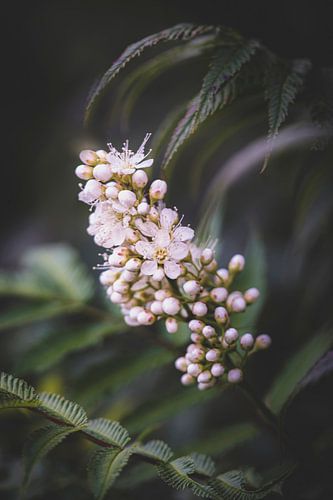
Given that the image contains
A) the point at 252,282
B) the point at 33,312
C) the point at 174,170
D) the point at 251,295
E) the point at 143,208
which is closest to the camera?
the point at 143,208

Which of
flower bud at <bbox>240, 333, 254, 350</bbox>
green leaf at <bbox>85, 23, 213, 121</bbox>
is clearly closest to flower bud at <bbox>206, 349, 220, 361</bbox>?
flower bud at <bbox>240, 333, 254, 350</bbox>

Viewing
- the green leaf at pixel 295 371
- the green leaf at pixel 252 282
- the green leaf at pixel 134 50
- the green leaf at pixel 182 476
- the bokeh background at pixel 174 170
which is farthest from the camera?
the bokeh background at pixel 174 170

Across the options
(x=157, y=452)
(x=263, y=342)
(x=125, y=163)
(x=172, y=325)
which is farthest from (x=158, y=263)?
(x=157, y=452)

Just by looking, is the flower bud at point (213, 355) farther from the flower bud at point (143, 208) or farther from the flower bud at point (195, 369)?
the flower bud at point (143, 208)

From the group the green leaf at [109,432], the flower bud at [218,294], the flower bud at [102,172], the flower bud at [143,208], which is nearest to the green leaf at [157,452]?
the green leaf at [109,432]

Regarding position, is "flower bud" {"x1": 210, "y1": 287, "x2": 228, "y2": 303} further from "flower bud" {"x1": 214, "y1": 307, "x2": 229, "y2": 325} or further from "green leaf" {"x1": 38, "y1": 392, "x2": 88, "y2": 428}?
"green leaf" {"x1": 38, "y1": 392, "x2": 88, "y2": 428}

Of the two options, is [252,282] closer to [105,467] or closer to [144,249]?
[144,249]
